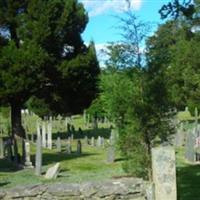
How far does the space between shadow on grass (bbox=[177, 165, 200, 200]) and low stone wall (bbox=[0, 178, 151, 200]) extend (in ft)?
9.90

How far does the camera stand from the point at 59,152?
32969 mm

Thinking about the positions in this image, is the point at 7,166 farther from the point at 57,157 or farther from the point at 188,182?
the point at 188,182

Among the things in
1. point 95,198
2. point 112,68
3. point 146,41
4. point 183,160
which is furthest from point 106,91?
point 183,160

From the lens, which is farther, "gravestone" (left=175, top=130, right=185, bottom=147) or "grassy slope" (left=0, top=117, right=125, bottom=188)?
"gravestone" (left=175, top=130, right=185, bottom=147)

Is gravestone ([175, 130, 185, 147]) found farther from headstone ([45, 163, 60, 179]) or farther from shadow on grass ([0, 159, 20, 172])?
headstone ([45, 163, 60, 179])

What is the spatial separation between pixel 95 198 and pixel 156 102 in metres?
4.98

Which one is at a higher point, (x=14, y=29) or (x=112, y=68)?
(x=14, y=29)

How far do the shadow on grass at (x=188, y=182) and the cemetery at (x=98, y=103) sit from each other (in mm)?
33

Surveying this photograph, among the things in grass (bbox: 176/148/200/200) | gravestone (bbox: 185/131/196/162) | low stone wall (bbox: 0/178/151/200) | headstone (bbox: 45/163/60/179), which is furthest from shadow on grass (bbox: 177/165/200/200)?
headstone (bbox: 45/163/60/179)

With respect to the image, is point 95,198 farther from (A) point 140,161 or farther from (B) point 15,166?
(B) point 15,166

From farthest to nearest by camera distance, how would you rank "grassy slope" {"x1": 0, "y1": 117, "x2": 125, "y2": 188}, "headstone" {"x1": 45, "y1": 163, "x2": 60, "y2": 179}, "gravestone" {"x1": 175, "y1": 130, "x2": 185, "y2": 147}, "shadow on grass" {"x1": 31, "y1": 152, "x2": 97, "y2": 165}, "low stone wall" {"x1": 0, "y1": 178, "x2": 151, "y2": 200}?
1. "gravestone" {"x1": 175, "y1": 130, "x2": 185, "y2": 147}
2. "shadow on grass" {"x1": 31, "y1": 152, "x2": 97, "y2": 165}
3. "headstone" {"x1": 45, "y1": 163, "x2": 60, "y2": 179}
4. "grassy slope" {"x1": 0, "y1": 117, "x2": 125, "y2": 188}
5. "low stone wall" {"x1": 0, "y1": 178, "x2": 151, "y2": 200}

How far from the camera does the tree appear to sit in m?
38.5

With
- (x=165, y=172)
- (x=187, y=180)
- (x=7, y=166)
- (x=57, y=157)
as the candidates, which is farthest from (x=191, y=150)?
(x=165, y=172)

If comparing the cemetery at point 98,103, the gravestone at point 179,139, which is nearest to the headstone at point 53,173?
the cemetery at point 98,103
